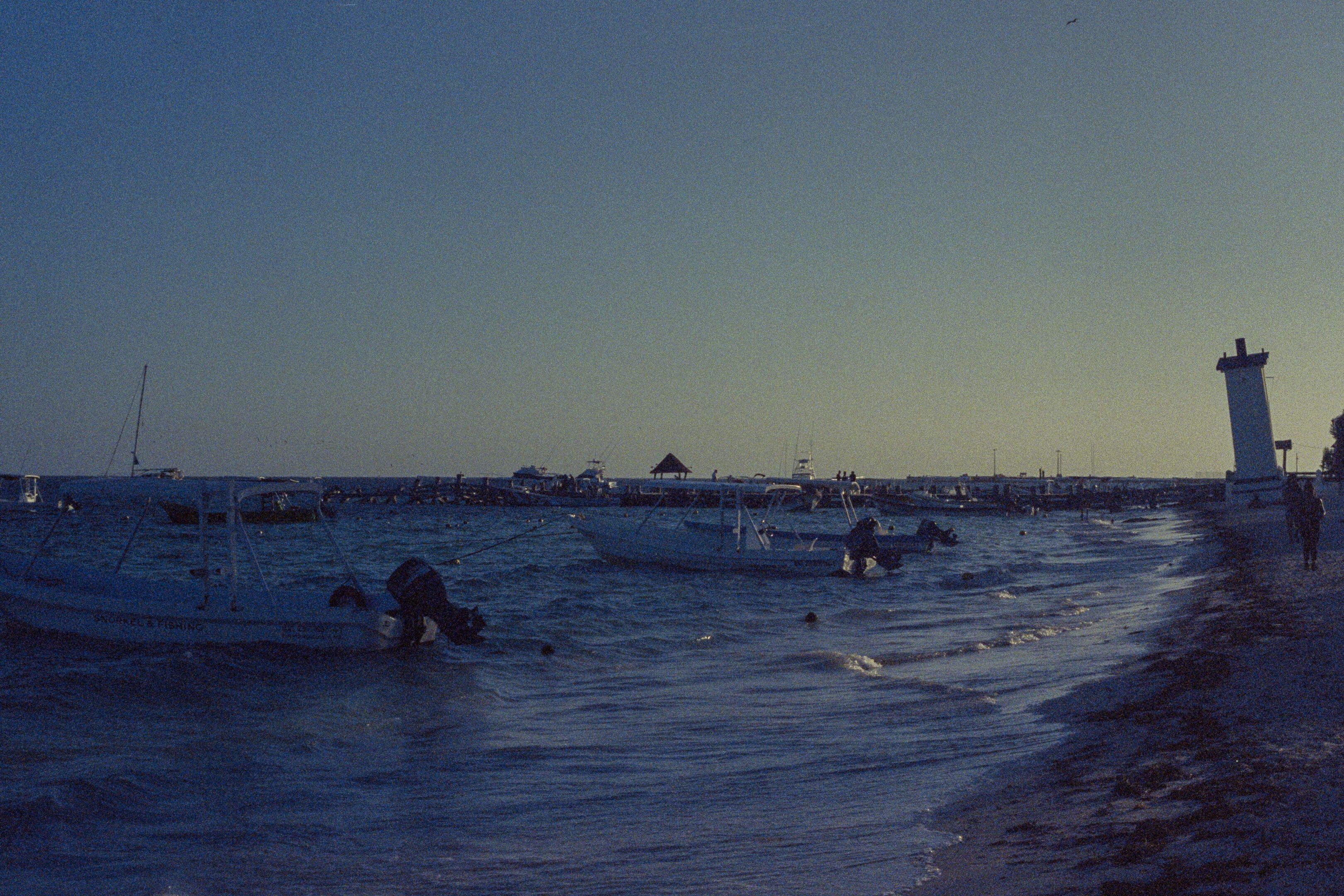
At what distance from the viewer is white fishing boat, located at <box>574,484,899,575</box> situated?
113 ft

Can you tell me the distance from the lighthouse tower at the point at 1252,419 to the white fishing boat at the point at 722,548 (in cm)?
2737

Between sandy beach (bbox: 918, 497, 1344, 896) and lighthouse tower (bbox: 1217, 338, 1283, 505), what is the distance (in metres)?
45.2

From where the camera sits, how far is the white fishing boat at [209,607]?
→ 16.7m

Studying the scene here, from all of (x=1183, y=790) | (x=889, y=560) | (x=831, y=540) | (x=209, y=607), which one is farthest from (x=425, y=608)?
(x=831, y=540)

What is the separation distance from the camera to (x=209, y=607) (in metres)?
17.2

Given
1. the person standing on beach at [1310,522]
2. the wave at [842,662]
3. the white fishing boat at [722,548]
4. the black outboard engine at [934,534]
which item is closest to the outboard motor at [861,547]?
the white fishing boat at [722,548]

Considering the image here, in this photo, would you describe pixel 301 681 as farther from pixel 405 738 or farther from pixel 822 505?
pixel 822 505

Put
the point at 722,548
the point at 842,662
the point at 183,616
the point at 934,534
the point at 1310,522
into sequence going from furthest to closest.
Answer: the point at 934,534 → the point at 722,548 → the point at 1310,522 → the point at 183,616 → the point at 842,662

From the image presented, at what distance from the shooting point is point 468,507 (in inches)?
4321

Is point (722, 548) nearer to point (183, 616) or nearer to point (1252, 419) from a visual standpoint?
point (183, 616)

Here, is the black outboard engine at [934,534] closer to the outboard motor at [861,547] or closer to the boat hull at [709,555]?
the outboard motor at [861,547]

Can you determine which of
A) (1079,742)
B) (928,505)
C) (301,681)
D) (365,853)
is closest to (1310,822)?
(1079,742)

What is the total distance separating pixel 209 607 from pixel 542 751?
9.09 m

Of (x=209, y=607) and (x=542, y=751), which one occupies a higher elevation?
(x=209, y=607)
